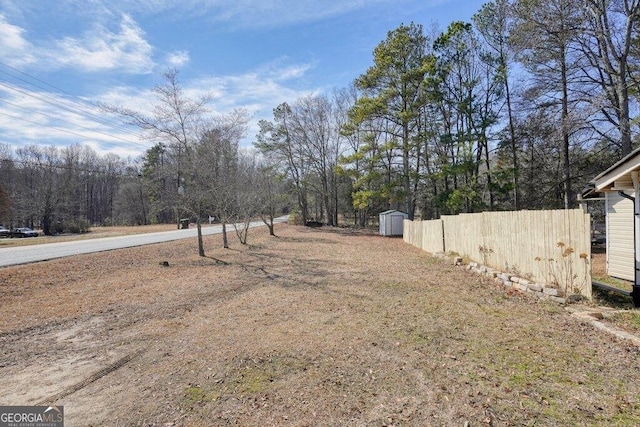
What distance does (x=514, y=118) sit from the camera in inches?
756

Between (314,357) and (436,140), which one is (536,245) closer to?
(314,357)

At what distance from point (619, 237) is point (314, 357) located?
8.72m

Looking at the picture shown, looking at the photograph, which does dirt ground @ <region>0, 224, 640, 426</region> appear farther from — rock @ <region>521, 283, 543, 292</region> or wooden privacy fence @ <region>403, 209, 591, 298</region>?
wooden privacy fence @ <region>403, 209, 591, 298</region>

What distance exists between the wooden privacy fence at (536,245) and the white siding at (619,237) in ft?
8.92

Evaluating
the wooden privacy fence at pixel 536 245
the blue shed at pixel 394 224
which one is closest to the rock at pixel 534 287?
the wooden privacy fence at pixel 536 245

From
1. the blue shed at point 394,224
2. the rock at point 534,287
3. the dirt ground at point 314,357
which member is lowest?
the dirt ground at point 314,357

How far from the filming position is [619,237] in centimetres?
817

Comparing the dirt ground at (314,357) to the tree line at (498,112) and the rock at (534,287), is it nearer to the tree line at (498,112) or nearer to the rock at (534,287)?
the rock at (534,287)

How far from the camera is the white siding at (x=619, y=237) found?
7.75 m

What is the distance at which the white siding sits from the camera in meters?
7.75

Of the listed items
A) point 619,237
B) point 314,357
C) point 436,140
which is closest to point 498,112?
point 436,140

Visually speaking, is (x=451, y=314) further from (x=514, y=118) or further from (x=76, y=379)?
(x=514, y=118)

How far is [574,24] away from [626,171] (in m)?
9.46

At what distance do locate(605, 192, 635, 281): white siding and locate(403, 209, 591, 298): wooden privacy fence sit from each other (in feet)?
8.92
